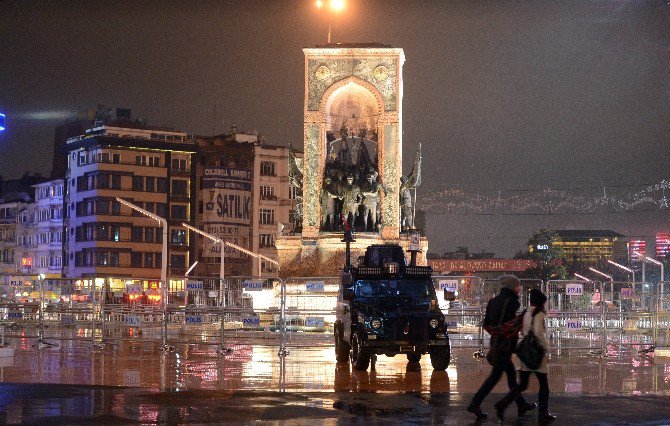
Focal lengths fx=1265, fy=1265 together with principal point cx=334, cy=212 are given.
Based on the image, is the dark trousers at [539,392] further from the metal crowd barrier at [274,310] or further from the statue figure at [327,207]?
the statue figure at [327,207]

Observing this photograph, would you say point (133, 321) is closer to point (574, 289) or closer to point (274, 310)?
point (274, 310)

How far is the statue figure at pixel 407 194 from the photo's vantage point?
61.9m

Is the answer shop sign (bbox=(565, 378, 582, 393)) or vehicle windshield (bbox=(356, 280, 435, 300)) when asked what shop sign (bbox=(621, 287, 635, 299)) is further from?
shop sign (bbox=(565, 378, 582, 393))

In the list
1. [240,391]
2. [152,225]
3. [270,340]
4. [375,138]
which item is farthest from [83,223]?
[240,391]

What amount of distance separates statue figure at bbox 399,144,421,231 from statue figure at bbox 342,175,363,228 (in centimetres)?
314

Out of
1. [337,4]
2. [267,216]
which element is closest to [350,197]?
[337,4]

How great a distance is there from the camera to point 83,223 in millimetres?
111438

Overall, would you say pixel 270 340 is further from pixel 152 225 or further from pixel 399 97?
pixel 152 225

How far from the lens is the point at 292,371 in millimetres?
25875

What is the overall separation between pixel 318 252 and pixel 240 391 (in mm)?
39117

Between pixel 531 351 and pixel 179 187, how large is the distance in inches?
3837

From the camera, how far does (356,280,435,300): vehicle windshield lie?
27453 mm

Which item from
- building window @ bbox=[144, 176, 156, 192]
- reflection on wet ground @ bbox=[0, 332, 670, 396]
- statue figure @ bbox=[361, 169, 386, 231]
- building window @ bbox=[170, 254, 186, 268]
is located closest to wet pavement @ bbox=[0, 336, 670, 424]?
reflection on wet ground @ bbox=[0, 332, 670, 396]

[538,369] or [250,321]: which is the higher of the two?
[250,321]
